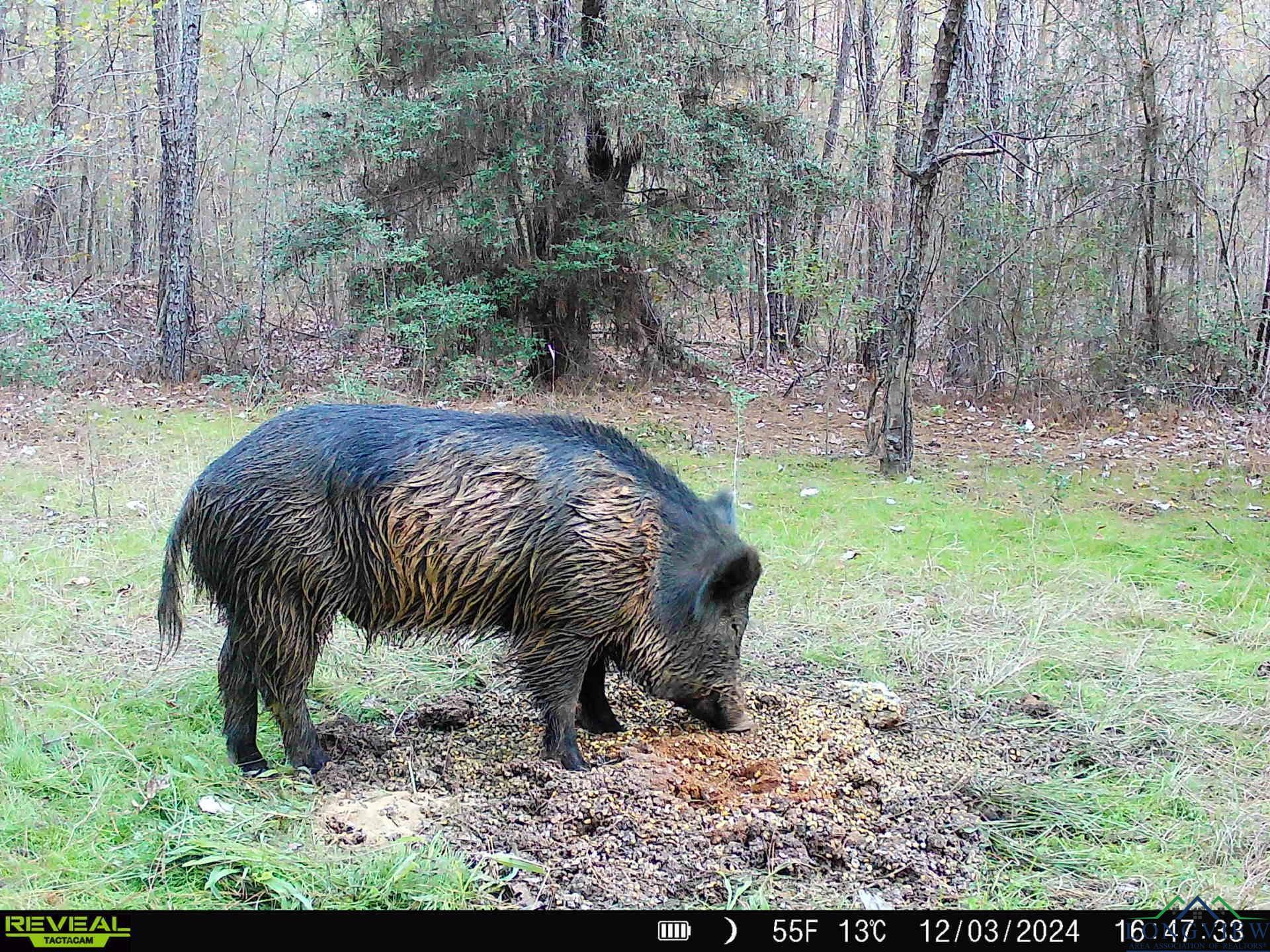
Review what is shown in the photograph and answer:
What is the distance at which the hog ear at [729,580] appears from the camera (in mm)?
4496

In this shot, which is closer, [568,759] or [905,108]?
[568,759]

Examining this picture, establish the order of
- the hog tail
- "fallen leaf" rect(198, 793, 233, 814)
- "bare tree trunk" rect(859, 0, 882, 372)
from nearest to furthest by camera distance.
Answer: "fallen leaf" rect(198, 793, 233, 814), the hog tail, "bare tree trunk" rect(859, 0, 882, 372)

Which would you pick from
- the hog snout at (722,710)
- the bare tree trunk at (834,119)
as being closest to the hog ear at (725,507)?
the hog snout at (722,710)

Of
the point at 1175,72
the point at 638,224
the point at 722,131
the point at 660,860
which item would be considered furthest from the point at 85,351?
the point at 1175,72

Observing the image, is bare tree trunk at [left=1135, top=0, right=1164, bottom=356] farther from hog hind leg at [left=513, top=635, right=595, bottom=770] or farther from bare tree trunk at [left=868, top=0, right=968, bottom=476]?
hog hind leg at [left=513, top=635, right=595, bottom=770]

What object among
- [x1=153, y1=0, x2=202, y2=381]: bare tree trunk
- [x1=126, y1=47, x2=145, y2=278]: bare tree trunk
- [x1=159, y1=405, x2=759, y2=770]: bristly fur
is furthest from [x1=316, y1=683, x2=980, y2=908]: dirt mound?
[x1=126, y1=47, x2=145, y2=278]: bare tree trunk

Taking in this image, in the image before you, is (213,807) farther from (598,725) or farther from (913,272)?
(913,272)

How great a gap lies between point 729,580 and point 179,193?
1258cm

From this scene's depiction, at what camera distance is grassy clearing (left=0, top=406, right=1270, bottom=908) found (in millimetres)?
3676

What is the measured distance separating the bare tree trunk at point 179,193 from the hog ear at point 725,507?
36.9 ft

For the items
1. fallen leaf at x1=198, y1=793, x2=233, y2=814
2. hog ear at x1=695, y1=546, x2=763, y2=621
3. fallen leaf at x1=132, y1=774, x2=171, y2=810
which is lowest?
fallen leaf at x1=198, y1=793, x2=233, y2=814

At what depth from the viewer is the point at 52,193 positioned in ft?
57.8
